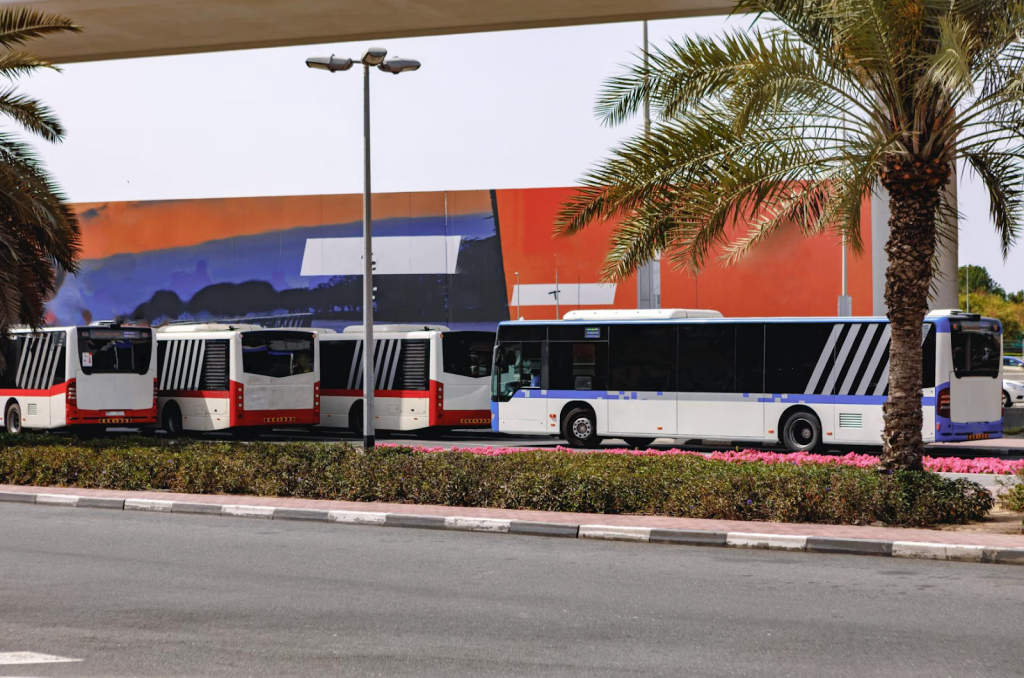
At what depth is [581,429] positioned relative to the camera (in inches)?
998

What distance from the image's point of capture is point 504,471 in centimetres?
1416

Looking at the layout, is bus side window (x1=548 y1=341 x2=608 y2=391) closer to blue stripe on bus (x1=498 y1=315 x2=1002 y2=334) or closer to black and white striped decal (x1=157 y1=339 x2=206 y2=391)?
blue stripe on bus (x1=498 y1=315 x2=1002 y2=334)

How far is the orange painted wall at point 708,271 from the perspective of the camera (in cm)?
4728

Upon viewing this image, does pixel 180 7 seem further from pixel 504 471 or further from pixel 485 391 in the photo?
pixel 504 471

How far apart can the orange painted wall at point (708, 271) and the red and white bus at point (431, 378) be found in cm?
1782

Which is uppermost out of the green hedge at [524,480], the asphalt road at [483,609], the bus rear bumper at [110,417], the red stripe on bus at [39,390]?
the red stripe on bus at [39,390]

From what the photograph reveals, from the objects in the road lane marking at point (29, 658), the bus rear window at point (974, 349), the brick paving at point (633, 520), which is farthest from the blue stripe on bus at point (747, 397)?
the road lane marking at point (29, 658)

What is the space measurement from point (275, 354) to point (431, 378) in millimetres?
3975

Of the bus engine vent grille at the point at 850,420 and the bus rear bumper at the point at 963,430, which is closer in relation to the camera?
the bus rear bumper at the point at 963,430

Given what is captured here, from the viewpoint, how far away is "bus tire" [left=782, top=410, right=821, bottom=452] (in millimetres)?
22609

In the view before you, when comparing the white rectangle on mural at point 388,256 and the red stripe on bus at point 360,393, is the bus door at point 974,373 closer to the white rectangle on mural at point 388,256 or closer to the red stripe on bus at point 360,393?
the red stripe on bus at point 360,393

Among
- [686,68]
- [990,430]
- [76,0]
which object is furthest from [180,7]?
[990,430]

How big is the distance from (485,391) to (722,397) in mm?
7221

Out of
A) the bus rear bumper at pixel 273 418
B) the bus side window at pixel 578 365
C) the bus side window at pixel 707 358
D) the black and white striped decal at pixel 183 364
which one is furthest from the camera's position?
the black and white striped decal at pixel 183 364
